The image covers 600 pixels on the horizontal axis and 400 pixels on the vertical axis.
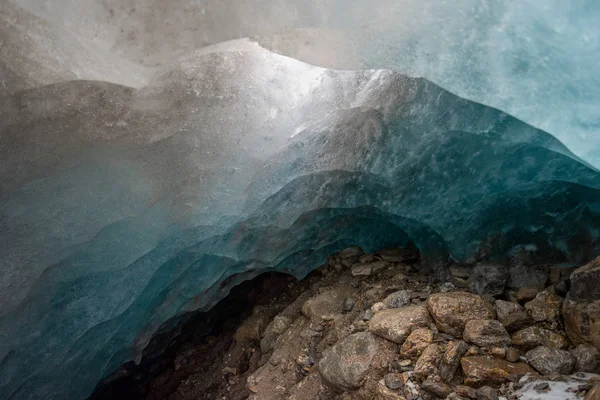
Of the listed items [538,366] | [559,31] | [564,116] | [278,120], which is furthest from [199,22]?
[538,366]

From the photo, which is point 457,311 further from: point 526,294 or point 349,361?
point 349,361

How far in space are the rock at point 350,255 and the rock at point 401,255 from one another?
1.01 feet

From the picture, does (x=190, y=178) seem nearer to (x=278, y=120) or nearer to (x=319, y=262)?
(x=278, y=120)

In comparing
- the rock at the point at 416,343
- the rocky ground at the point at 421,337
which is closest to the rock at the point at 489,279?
the rocky ground at the point at 421,337

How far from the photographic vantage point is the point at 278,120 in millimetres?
3225

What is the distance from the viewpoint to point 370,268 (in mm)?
4715

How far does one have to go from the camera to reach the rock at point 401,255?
15.5 ft

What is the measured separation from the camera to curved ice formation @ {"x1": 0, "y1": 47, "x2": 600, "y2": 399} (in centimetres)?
279

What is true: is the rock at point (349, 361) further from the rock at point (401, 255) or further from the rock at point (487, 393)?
the rock at point (401, 255)

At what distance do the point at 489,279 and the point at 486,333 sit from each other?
69 cm

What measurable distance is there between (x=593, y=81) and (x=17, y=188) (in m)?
3.35

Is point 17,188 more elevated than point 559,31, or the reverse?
point 559,31

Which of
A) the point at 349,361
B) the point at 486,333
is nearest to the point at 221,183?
the point at 349,361

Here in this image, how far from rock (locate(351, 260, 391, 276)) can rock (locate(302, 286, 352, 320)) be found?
0.20 meters
